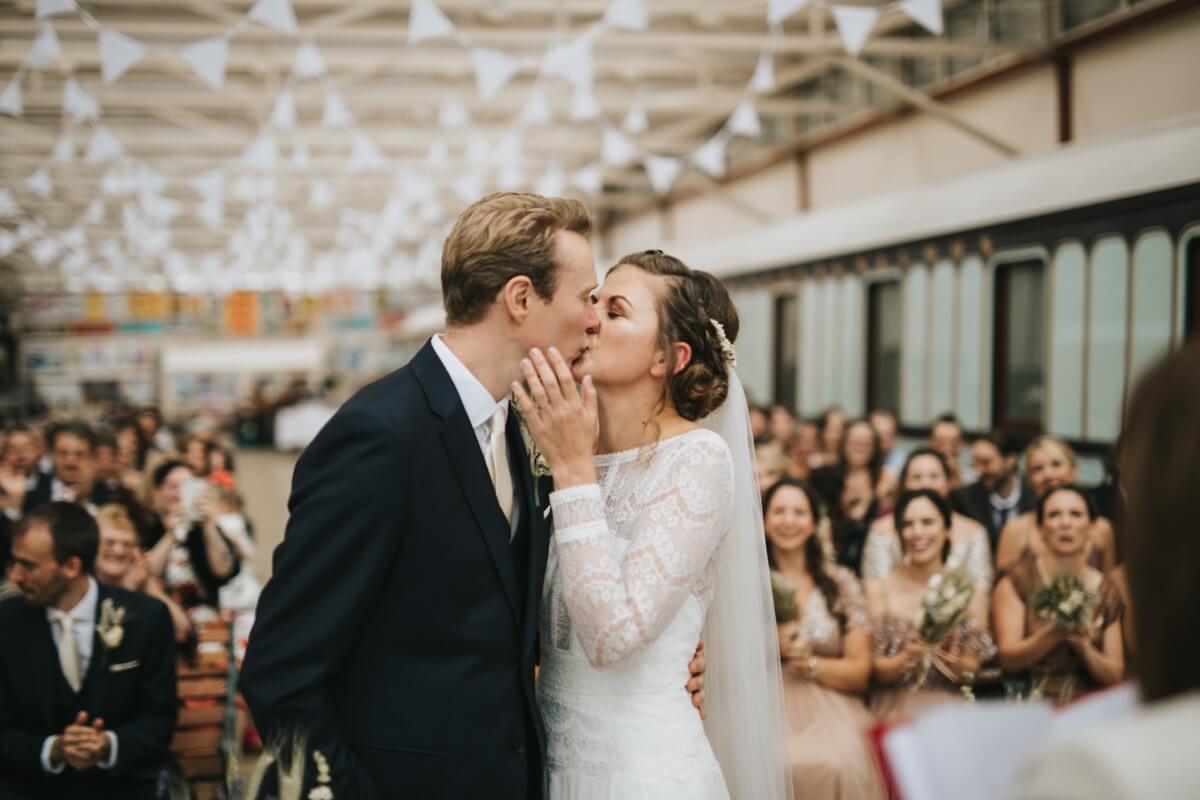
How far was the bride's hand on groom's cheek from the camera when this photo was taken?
2312mm

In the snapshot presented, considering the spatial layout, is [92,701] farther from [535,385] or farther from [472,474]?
[535,385]

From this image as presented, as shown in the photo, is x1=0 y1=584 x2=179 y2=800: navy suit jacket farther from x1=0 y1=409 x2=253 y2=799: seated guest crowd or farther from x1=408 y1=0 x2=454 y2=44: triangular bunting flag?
x1=408 y1=0 x2=454 y2=44: triangular bunting flag

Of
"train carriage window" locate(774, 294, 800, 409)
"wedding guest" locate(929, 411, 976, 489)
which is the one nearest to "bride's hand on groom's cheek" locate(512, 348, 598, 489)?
"wedding guest" locate(929, 411, 976, 489)

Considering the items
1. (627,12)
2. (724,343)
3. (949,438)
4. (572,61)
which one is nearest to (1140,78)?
(949,438)

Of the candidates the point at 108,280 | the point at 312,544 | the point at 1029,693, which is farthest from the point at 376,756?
the point at 108,280

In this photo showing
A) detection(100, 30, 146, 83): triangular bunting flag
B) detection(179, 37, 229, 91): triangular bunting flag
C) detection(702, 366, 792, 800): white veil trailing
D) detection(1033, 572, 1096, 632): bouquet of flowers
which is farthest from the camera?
detection(179, 37, 229, 91): triangular bunting flag

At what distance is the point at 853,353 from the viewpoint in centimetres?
1252

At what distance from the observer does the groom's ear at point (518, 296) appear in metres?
2.31

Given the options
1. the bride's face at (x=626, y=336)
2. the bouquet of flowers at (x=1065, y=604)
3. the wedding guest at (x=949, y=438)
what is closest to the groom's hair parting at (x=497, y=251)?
the bride's face at (x=626, y=336)

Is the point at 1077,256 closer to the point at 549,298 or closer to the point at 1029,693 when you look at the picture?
the point at 1029,693

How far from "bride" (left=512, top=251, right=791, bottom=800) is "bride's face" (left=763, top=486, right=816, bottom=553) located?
84.5 inches

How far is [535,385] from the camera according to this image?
2.31 meters

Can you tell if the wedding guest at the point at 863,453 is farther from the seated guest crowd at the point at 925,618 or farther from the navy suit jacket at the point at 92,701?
the navy suit jacket at the point at 92,701

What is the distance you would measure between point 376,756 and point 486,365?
30.6 inches
